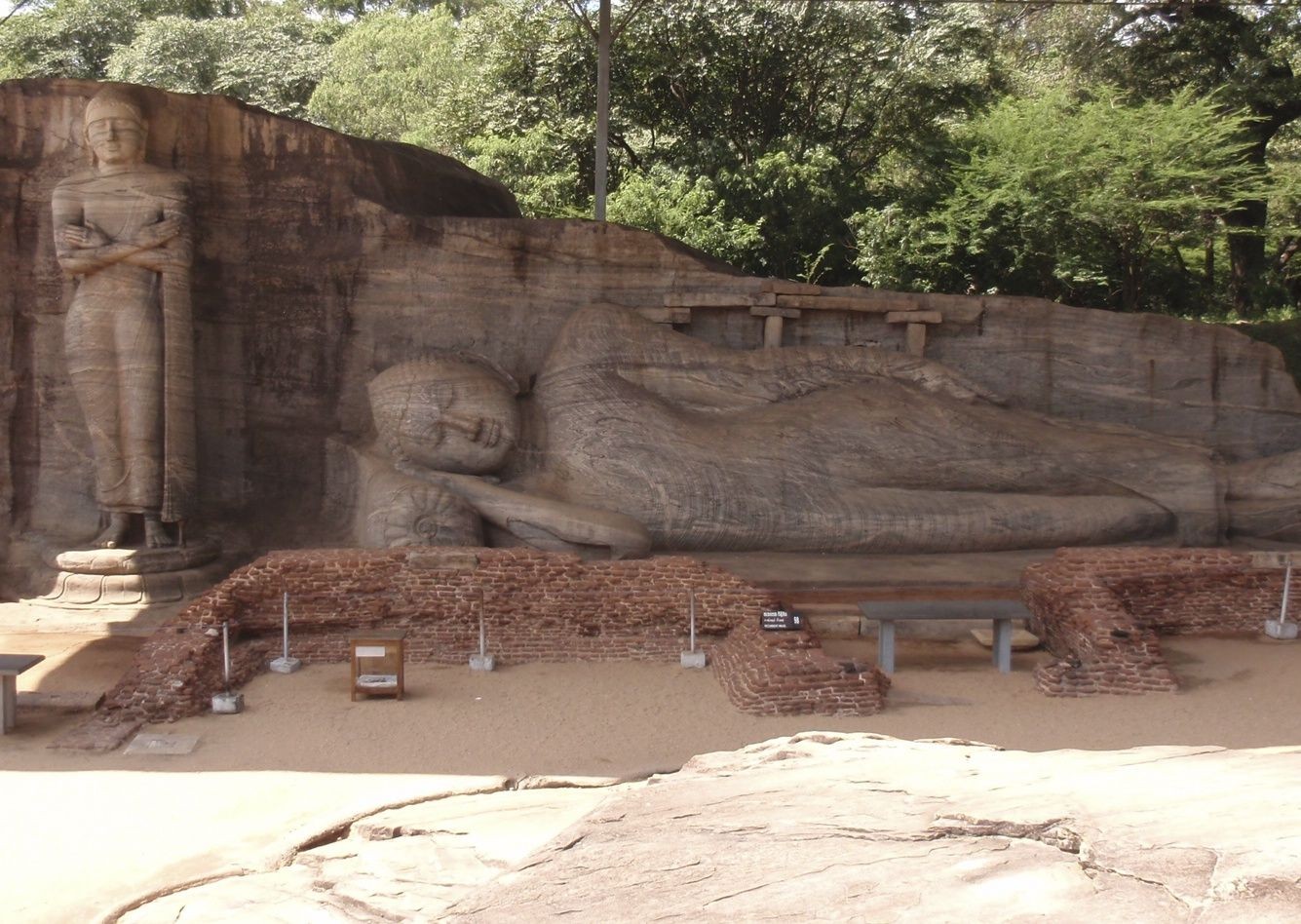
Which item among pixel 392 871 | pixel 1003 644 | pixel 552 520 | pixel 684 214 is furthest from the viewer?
pixel 684 214

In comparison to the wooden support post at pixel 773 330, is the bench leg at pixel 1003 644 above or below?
below

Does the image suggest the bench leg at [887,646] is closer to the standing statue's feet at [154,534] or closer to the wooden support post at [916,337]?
the wooden support post at [916,337]

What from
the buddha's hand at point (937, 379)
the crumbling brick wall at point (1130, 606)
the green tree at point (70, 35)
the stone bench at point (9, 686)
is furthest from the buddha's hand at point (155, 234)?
the green tree at point (70, 35)

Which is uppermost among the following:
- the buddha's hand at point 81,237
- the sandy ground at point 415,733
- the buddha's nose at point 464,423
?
the buddha's hand at point 81,237

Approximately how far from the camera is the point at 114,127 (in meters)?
9.51

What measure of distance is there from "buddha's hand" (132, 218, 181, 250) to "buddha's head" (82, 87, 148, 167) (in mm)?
576

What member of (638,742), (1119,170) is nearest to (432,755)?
(638,742)

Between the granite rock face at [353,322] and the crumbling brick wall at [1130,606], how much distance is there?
6.73 ft

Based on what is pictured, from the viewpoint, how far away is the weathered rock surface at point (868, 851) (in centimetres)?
275

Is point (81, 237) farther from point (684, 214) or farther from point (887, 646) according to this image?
point (684, 214)

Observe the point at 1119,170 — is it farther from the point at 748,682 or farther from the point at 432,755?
the point at 432,755

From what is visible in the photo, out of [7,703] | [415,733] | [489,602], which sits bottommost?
[415,733]

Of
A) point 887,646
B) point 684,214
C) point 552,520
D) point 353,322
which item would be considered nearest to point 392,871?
point 887,646

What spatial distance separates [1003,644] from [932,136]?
42.2 ft
